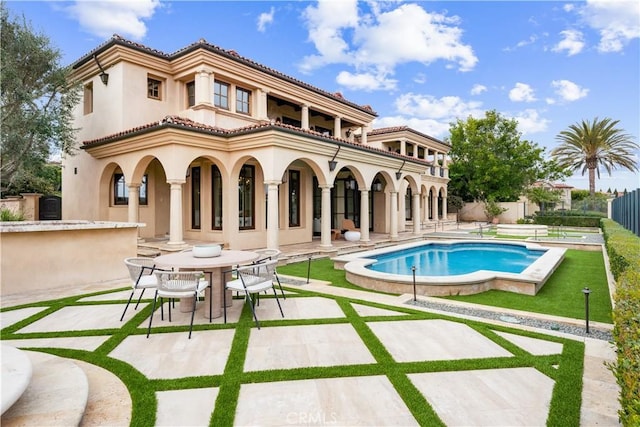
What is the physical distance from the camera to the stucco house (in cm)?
1127

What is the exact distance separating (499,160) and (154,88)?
30.1 m

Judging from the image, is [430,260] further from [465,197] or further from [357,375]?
[465,197]

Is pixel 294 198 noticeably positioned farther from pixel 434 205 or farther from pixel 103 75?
pixel 434 205

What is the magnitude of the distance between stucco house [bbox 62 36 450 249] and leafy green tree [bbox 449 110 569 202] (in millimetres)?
19927

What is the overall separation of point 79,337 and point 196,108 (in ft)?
31.9

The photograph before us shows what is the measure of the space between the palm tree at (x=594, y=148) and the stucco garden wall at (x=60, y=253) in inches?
1545

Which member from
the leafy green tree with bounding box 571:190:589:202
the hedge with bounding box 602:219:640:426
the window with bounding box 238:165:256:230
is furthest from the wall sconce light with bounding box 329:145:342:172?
the leafy green tree with bounding box 571:190:589:202

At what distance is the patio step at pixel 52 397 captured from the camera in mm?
2943

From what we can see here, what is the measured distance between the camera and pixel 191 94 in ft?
46.2

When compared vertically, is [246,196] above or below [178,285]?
above

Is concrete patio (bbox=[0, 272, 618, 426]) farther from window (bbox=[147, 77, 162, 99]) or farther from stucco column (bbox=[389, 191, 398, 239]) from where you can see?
stucco column (bbox=[389, 191, 398, 239])

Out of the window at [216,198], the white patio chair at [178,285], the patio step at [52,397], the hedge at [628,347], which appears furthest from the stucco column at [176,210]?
the hedge at [628,347]

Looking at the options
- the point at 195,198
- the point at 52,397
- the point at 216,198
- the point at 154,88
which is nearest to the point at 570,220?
the point at 216,198

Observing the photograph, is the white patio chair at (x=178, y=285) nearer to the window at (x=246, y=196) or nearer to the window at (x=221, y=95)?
the window at (x=246, y=196)
